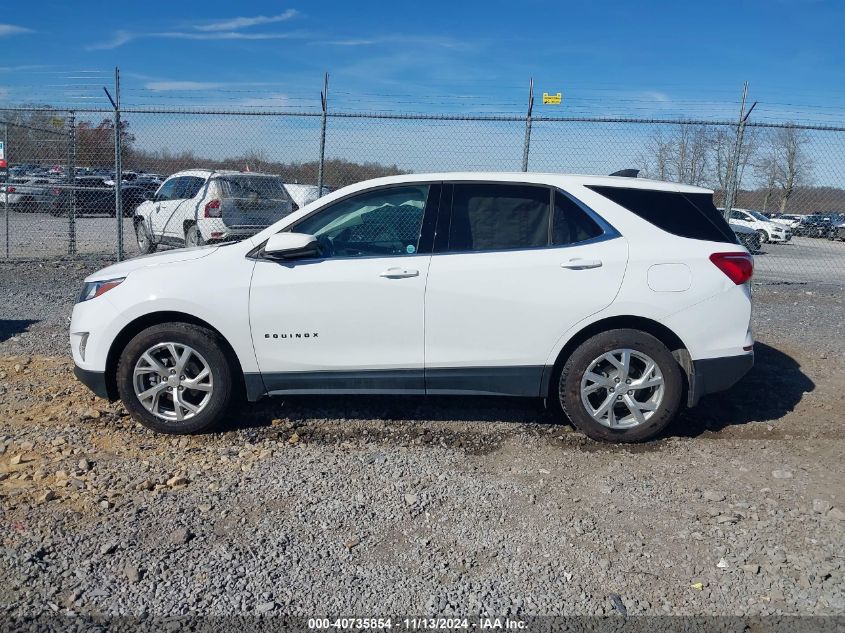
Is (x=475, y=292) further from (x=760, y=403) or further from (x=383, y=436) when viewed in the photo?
(x=760, y=403)

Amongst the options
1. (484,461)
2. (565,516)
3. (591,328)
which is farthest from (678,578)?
(591,328)

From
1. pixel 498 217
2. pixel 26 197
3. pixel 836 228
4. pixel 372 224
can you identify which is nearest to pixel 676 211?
pixel 498 217

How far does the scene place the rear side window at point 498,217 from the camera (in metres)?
4.95

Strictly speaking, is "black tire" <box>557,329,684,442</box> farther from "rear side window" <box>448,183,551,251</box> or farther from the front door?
the front door

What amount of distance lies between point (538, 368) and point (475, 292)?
2.13ft

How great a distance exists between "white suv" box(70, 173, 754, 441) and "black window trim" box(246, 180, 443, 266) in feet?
0.04

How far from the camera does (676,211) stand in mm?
5027

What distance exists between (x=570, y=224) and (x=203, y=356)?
2.52m

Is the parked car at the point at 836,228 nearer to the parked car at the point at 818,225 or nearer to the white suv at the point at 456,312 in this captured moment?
the parked car at the point at 818,225

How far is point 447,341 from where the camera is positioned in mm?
4875

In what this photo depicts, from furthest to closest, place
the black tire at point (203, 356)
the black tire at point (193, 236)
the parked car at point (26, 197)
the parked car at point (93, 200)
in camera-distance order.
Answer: the parked car at point (26, 197) → the parked car at point (93, 200) → the black tire at point (193, 236) → the black tire at point (203, 356)

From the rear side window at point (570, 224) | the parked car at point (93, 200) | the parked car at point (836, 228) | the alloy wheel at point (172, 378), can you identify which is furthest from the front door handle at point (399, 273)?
the parked car at point (836, 228)

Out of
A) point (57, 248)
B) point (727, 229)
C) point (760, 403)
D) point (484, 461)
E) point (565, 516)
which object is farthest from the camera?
point (57, 248)

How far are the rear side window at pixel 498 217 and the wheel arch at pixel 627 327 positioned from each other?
25.4 inches
